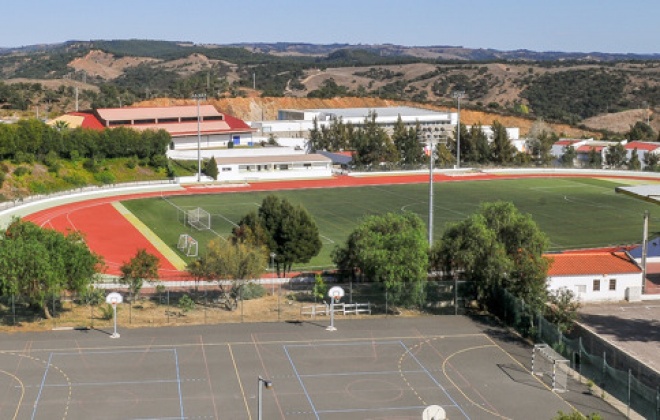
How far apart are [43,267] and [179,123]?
256 ft

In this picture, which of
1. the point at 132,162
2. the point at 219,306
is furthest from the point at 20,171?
the point at 219,306

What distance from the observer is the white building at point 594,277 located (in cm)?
4575

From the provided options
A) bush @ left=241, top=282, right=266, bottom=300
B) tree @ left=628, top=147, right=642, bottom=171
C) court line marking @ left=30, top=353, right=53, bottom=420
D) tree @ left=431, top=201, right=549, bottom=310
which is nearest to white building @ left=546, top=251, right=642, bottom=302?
tree @ left=431, top=201, right=549, bottom=310

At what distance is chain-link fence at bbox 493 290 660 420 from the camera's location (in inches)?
1179

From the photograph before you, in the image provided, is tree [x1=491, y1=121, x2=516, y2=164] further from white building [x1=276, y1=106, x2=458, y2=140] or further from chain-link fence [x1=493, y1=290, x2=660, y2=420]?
chain-link fence [x1=493, y1=290, x2=660, y2=420]

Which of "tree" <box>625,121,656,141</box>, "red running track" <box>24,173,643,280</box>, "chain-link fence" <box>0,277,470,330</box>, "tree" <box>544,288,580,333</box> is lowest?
"red running track" <box>24,173,643,280</box>

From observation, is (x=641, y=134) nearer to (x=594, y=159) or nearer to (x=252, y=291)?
(x=594, y=159)

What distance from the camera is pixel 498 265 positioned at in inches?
1640

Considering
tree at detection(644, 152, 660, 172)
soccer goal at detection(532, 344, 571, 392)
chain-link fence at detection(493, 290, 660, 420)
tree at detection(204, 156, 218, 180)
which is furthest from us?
tree at detection(644, 152, 660, 172)

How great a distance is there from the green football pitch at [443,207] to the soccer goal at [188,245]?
86 centimetres

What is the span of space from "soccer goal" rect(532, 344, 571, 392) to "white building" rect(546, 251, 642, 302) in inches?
428

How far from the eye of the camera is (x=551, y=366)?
34.0 m

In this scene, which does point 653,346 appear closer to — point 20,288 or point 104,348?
point 104,348

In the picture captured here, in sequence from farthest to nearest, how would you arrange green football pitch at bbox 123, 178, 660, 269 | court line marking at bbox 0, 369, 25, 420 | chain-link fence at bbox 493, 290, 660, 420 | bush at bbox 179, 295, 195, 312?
green football pitch at bbox 123, 178, 660, 269
bush at bbox 179, 295, 195, 312
chain-link fence at bbox 493, 290, 660, 420
court line marking at bbox 0, 369, 25, 420
